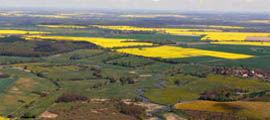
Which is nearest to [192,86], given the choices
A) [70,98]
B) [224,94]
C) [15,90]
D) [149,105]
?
[224,94]

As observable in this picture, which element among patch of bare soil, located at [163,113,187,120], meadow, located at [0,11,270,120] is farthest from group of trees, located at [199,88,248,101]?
patch of bare soil, located at [163,113,187,120]

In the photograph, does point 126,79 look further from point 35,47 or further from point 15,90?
point 35,47

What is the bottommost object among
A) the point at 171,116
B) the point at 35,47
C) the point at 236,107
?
the point at 171,116

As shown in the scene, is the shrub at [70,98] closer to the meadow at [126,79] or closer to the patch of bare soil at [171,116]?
the meadow at [126,79]

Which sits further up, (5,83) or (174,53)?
(174,53)

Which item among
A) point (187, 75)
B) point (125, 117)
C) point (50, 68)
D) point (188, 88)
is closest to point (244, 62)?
point (187, 75)

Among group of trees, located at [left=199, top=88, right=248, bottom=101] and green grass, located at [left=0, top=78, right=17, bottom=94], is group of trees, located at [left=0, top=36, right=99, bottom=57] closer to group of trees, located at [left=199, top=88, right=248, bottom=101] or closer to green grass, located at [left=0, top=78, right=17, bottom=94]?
green grass, located at [left=0, top=78, right=17, bottom=94]

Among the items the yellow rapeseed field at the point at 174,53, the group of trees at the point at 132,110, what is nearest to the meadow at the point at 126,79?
the yellow rapeseed field at the point at 174,53
